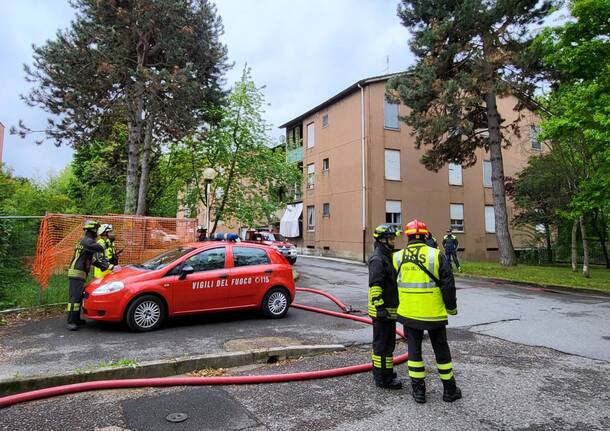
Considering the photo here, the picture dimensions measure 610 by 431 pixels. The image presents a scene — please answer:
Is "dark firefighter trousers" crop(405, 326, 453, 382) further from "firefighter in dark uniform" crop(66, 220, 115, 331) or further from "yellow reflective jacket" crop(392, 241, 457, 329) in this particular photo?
"firefighter in dark uniform" crop(66, 220, 115, 331)

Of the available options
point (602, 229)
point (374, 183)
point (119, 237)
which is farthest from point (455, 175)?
point (119, 237)

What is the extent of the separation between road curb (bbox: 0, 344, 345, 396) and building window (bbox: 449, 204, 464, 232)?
2505cm

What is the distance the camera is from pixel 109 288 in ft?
24.0

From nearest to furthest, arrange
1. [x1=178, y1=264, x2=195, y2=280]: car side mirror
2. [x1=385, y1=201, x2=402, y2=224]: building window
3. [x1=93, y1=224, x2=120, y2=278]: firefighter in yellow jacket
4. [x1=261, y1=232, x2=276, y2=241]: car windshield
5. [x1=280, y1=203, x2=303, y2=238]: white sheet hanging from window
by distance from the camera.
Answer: [x1=178, y1=264, x2=195, y2=280]: car side mirror < [x1=93, y1=224, x2=120, y2=278]: firefighter in yellow jacket < [x1=261, y1=232, x2=276, y2=241]: car windshield < [x1=385, y1=201, x2=402, y2=224]: building window < [x1=280, y1=203, x2=303, y2=238]: white sheet hanging from window

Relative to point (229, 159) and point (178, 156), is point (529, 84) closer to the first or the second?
point (229, 159)

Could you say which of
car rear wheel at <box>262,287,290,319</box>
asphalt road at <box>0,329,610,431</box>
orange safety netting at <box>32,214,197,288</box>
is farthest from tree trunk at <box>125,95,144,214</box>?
asphalt road at <box>0,329,610,431</box>

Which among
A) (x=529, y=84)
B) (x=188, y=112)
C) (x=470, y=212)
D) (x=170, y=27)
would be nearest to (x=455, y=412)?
(x=188, y=112)

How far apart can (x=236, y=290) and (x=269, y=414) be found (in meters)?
4.29

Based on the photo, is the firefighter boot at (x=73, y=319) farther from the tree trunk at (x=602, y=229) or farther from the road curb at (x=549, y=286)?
the tree trunk at (x=602, y=229)

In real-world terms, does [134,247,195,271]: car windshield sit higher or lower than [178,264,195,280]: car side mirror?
higher

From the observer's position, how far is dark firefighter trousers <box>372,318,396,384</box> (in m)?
4.90

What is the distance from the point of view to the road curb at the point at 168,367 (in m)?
4.75

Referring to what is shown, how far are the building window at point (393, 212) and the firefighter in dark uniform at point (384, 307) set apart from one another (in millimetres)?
22621

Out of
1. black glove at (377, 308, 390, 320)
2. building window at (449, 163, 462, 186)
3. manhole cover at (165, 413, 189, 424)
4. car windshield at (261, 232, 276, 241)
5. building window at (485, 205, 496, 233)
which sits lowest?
manhole cover at (165, 413, 189, 424)
